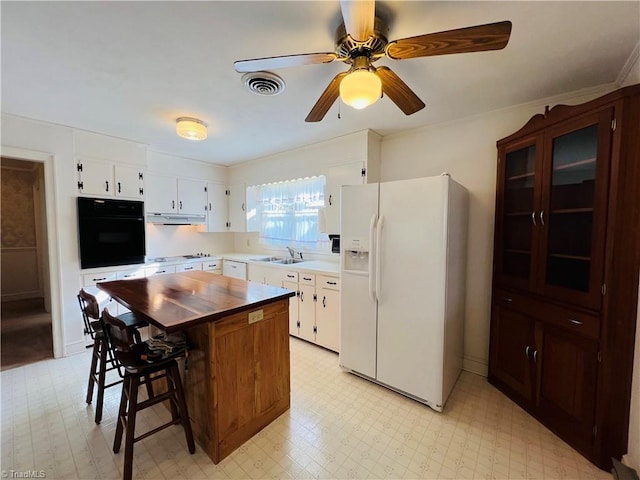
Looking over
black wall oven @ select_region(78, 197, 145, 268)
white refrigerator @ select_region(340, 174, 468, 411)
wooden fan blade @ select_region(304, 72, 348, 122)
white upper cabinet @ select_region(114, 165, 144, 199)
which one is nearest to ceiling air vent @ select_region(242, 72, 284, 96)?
wooden fan blade @ select_region(304, 72, 348, 122)

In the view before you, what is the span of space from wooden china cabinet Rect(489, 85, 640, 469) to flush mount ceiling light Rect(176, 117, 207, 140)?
2.71 metres

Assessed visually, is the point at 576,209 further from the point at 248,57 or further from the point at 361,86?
the point at 248,57

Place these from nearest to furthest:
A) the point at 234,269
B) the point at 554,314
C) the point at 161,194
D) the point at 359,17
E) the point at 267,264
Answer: the point at 359,17 < the point at 554,314 < the point at 267,264 < the point at 161,194 < the point at 234,269

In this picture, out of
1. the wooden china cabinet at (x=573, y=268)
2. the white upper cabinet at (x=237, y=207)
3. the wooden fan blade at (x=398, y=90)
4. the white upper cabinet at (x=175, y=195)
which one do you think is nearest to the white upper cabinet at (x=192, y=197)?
the white upper cabinet at (x=175, y=195)

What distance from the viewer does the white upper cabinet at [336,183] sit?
3029 millimetres

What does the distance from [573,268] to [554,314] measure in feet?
1.13

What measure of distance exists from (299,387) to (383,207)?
5.77 ft

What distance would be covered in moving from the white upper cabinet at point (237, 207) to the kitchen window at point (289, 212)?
0.27 feet

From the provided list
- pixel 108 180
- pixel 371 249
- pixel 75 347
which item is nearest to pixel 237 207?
pixel 108 180

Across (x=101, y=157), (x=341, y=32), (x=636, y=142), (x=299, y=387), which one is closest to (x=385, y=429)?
(x=299, y=387)

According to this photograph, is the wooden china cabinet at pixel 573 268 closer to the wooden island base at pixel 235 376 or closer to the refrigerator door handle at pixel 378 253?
the refrigerator door handle at pixel 378 253

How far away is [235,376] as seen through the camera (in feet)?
5.68

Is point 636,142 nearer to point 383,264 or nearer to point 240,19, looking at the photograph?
point 383,264

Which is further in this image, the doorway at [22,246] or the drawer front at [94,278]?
the doorway at [22,246]
